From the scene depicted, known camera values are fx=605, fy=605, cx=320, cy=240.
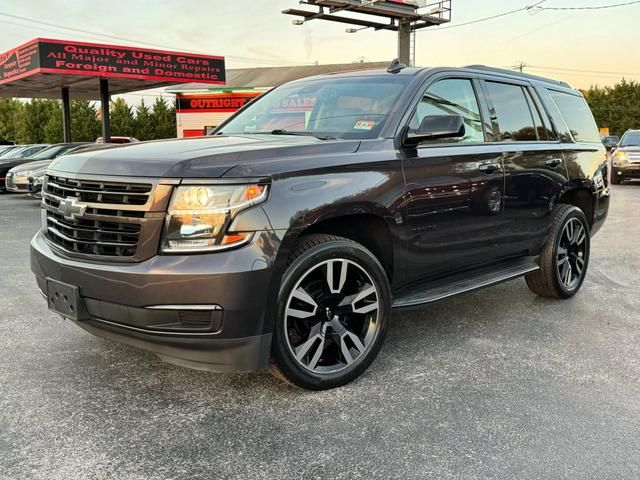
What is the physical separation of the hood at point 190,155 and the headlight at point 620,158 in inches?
622

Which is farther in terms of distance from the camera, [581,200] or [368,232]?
[581,200]

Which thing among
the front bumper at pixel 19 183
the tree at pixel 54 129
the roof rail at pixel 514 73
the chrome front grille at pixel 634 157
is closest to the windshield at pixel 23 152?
the front bumper at pixel 19 183

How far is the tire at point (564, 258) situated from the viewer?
4.98 metres

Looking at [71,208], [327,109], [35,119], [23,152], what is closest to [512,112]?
[327,109]

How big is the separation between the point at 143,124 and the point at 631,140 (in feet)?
102

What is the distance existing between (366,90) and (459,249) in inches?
48.7

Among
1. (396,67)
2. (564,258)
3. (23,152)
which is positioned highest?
(396,67)

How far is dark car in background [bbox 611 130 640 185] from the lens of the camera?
16.7 meters

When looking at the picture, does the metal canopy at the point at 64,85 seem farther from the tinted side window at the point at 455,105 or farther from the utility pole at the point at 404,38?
the tinted side window at the point at 455,105

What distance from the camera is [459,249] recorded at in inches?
158

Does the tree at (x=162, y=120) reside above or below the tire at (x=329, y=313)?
above

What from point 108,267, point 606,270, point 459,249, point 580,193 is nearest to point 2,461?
point 108,267

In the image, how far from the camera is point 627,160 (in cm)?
1680

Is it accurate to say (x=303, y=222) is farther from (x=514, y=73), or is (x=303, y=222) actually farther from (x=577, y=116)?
(x=577, y=116)
